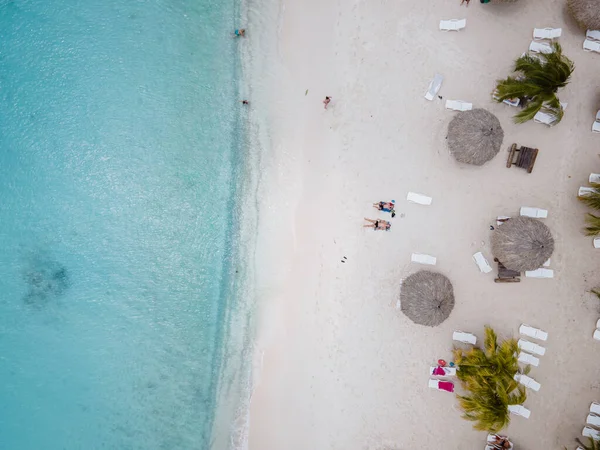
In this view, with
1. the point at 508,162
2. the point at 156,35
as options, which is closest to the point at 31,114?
the point at 156,35

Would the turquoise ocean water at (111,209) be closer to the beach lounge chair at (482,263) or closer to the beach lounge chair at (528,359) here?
the beach lounge chair at (482,263)

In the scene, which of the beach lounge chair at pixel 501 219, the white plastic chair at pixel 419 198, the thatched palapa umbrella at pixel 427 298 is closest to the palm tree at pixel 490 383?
the thatched palapa umbrella at pixel 427 298

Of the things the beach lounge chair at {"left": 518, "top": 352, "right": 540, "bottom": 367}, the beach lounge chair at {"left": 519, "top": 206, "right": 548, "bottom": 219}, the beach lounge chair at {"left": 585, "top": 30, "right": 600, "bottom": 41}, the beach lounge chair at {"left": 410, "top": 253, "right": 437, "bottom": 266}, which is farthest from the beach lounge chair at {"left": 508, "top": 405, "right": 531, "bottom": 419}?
the beach lounge chair at {"left": 585, "top": 30, "right": 600, "bottom": 41}

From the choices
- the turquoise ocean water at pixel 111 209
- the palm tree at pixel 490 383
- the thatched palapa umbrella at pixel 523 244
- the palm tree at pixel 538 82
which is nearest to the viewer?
the palm tree at pixel 490 383

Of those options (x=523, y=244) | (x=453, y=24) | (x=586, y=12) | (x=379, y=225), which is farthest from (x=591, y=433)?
(x=453, y=24)

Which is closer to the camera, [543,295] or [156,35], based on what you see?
[543,295]

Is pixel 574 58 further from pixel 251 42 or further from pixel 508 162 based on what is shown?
pixel 251 42
